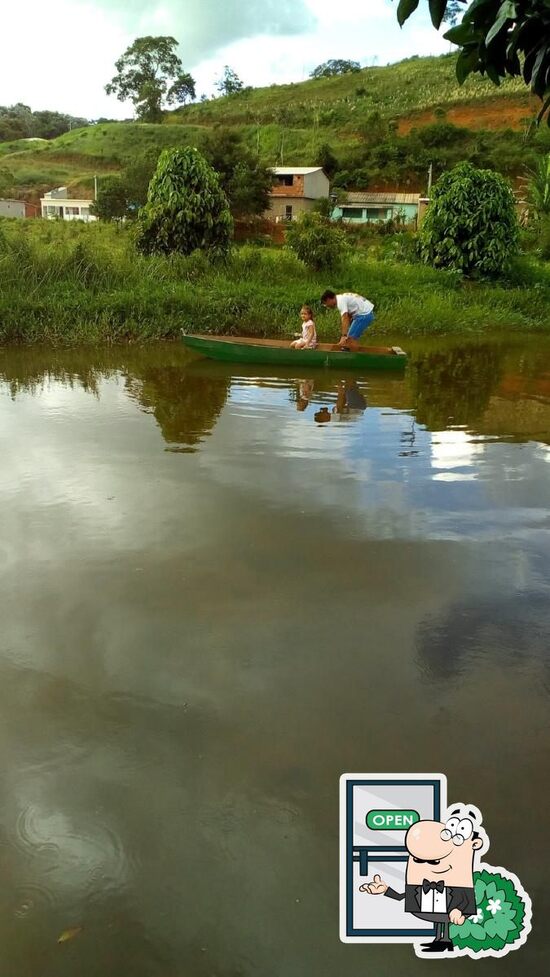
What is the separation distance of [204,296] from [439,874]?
42.4ft

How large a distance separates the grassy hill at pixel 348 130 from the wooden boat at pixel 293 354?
96.7 feet

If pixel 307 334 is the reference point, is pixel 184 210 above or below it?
above

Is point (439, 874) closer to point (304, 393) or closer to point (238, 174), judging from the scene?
point (304, 393)

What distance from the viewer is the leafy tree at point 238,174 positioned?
2906cm

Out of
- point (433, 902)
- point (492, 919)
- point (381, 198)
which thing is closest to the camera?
point (433, 902)

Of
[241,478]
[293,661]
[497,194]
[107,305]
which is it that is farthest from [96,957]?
[497,194]

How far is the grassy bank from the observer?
12992 mm

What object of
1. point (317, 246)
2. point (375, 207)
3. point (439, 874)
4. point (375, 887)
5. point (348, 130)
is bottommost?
point (375, 887)

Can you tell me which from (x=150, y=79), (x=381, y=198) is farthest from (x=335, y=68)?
(x=381, y=198)

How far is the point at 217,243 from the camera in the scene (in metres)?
16.6

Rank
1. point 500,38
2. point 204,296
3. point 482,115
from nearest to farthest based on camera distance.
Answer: point 500,38 < point 204,296 < point 482,115

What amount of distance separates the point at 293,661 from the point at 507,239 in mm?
17161

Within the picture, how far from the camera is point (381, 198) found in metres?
36.8

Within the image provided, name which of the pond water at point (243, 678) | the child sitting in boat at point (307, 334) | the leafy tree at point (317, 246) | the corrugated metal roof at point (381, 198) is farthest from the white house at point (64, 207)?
the pond water at point (243, 678)
